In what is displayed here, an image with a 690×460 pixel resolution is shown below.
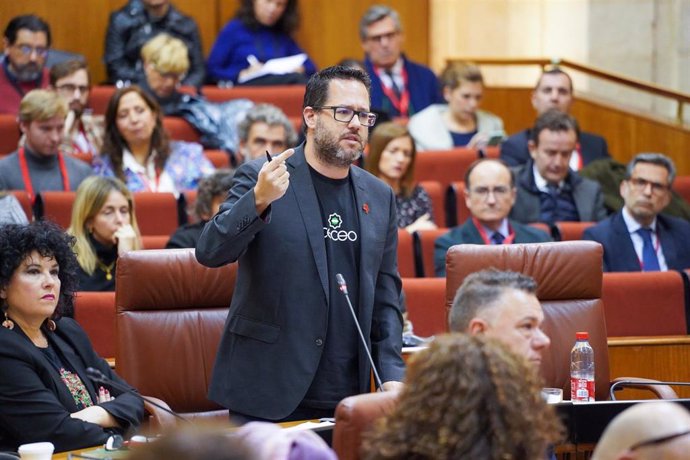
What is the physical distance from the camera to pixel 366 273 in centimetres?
275

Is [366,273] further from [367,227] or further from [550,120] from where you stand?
[550,120]

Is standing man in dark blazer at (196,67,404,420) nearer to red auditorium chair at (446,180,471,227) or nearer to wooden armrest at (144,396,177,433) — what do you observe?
wooden armrest at (144,396,177,433)

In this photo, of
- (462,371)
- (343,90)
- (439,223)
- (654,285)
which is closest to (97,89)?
(439,223)

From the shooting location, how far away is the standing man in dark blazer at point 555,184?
17.2 feet

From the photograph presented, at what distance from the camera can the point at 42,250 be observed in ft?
9.47

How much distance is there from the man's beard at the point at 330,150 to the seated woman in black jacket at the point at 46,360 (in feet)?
2.33

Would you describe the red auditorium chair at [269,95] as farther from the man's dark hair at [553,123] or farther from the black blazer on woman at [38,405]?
the black blazer on woman at [38,405]

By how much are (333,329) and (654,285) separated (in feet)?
5.95

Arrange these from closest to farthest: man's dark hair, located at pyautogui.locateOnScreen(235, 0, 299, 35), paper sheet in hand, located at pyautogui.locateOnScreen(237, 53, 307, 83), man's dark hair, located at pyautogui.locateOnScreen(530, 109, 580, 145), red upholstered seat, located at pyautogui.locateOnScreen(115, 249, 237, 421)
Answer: red upholstered seat, located at pyautogui.locateOnScreen(115, 249, 237, 421)
man's dark hair, located at pyautogui.locateOnScreen(530, 109, 580, 145)
paper sheet in hand, located at pyautogui.locateOnScreen(237, 53, 307, 83)
man's dark hair, located at pyautogui.locateOnScreen(235, 0, 299, 35)

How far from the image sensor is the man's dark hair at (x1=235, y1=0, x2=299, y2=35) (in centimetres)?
665

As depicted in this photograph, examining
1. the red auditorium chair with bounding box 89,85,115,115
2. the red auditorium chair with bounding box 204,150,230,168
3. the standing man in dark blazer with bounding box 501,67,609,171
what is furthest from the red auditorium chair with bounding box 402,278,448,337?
the red auditorium chair with bounding box 89,85,115,115

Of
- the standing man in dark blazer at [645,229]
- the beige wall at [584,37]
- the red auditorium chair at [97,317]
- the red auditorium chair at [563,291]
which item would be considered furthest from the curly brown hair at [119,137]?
the beige wall at [584,37]

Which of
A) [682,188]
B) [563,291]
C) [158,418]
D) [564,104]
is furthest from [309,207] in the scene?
[564,104]

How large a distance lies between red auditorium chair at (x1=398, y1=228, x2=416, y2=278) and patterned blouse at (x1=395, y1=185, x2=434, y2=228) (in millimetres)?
423
